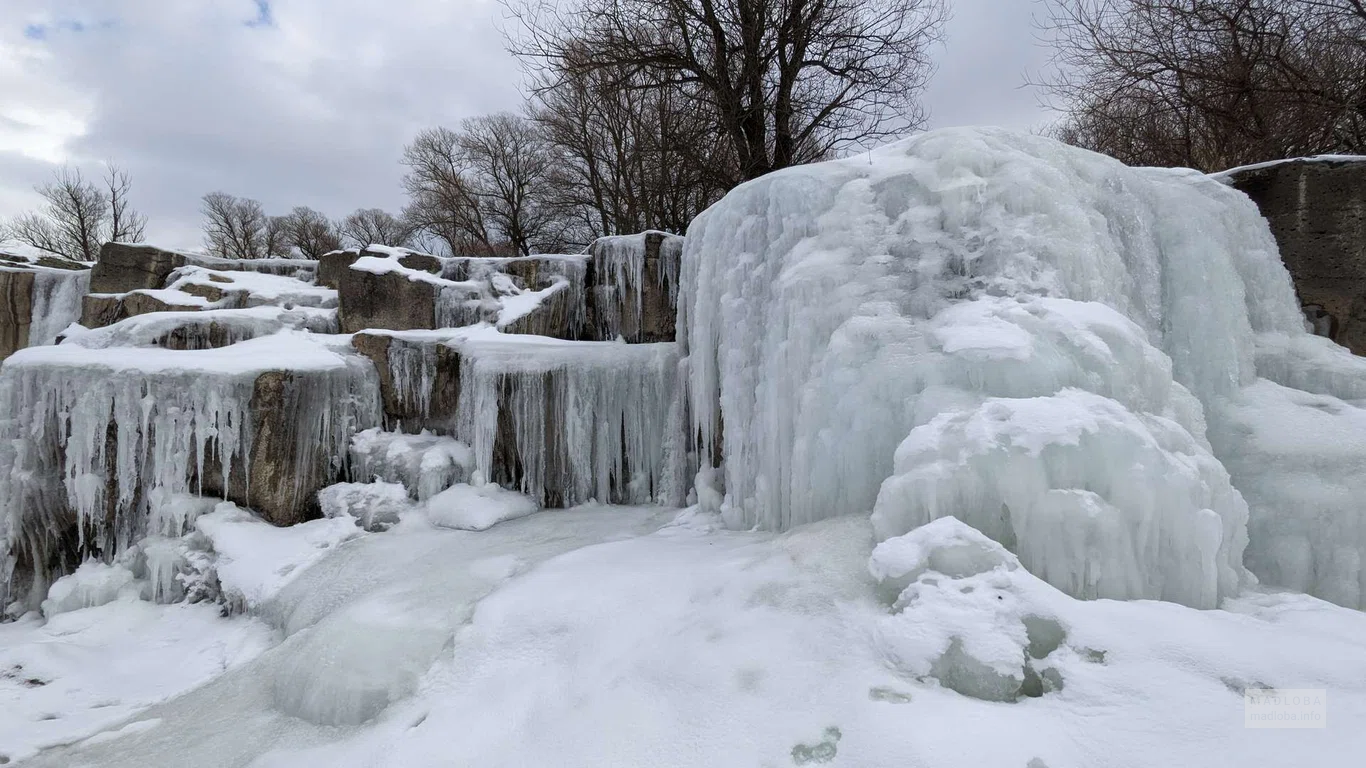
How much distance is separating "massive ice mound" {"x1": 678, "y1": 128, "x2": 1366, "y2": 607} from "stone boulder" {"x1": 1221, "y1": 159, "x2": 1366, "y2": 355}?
Answer: 1.38 feet

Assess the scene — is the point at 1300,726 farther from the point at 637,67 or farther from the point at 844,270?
the point at 637,67

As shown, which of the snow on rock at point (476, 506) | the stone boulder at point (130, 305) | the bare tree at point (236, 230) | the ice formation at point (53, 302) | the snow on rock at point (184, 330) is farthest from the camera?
the bare tree at point (236, 230)

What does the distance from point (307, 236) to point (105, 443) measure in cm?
3065

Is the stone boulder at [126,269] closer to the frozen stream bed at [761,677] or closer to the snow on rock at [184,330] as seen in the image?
the snow on rock at [184,330]

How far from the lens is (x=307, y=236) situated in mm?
30547

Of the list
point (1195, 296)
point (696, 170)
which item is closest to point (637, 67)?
point (696, 170)

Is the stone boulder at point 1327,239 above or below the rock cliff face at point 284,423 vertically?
above

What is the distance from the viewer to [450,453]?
5.47m

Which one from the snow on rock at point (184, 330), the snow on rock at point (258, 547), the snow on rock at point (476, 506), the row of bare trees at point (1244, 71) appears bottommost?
the snow on rock at point (258, 547)

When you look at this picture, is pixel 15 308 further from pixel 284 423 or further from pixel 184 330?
pixel 284 423

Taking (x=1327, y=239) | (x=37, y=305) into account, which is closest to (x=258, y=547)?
(x=1327, y=239)

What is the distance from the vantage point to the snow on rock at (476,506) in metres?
4.88

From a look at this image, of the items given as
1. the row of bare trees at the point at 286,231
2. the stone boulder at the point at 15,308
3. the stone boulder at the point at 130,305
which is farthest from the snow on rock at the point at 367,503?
the row of bare trees at the point at 286,231

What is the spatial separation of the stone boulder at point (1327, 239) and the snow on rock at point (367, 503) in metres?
7.54
